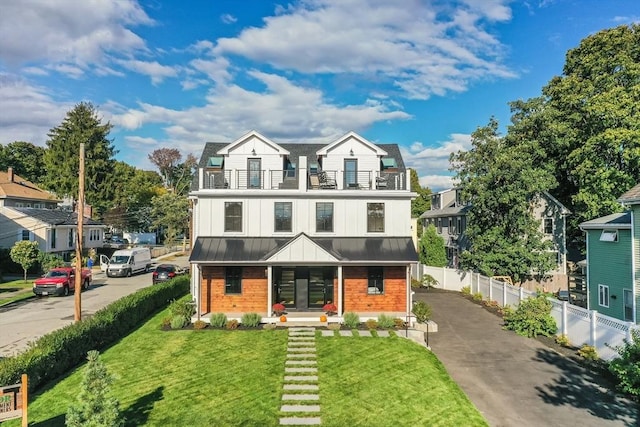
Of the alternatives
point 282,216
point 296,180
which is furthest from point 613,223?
point 282,216

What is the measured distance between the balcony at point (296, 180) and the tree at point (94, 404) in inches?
517

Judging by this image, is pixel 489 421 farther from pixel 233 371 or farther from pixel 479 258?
pixel 479 258

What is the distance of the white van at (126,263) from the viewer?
38.9 metres

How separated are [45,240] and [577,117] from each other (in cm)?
4831

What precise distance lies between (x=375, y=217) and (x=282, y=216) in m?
4.99

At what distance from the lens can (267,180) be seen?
2278cm

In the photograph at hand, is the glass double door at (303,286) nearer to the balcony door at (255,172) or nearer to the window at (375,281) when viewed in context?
the window at (375,281)

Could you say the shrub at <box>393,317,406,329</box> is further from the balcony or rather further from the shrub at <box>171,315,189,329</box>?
the shrub at <box>171,315,189,329</box>

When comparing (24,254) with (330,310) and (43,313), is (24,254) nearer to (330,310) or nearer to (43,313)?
(43,313)

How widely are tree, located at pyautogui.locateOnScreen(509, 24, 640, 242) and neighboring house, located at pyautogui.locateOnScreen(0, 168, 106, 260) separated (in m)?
44.1

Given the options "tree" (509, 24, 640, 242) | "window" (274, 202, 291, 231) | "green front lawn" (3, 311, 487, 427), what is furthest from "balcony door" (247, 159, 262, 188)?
"tree" (509, 24, 640, 242)

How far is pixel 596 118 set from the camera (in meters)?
27.5

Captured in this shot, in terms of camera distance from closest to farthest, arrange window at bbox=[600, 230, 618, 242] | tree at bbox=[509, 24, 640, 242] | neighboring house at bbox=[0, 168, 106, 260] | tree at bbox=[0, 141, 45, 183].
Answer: window at bbox=[600, 230, 618, 242]
tree at bbox=[509, 24, 640, 242]
neighboring house at bbox=[0, 168, 106, 260]
tree at bbox=[0, 141, 45, 183]

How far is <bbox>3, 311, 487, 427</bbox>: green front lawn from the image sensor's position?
38.5ft
